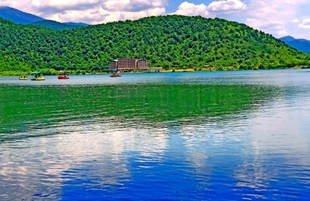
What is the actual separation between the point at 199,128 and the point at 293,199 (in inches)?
701

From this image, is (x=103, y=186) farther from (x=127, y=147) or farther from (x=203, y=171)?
(x=127, y=147)

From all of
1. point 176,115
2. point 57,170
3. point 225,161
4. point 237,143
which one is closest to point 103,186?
point 57,170

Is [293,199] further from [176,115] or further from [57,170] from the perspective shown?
[176,115]

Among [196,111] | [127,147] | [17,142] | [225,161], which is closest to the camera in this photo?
[225,161]

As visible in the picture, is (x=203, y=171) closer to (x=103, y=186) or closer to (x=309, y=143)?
(x=103, y=186)

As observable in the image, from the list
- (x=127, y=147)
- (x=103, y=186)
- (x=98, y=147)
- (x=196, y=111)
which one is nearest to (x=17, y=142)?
(x=98, y=147)

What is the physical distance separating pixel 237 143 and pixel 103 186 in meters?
11.6

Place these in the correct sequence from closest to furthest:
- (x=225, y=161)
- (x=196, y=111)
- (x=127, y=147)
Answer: (x=225, y=161) → (x=127, y=147) → (x=196, y=111)

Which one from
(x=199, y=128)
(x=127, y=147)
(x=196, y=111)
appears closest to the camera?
(x=127, y=147)

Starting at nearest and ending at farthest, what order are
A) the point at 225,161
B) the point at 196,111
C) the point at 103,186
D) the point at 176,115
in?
1. the point at 103,186
2. the point at 225,161
3. the point at 176,115
4. the point at 196,111

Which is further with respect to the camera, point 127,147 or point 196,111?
point 196,111

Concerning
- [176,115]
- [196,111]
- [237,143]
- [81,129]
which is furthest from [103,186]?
[196,111]

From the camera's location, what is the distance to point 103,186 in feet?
63.5

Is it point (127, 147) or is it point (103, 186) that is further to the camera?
point (127, 147)
